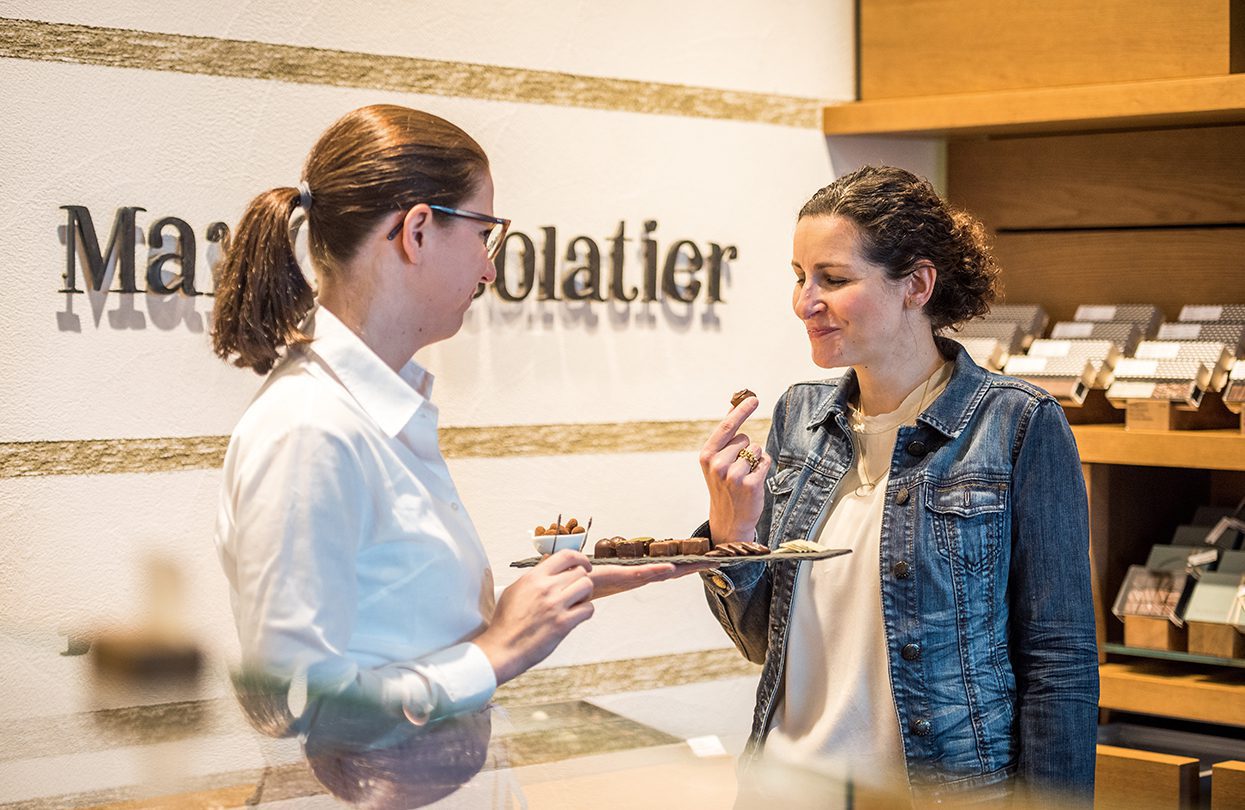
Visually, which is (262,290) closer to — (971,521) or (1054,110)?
(971,521)

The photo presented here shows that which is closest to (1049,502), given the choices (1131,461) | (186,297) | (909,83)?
(1131,461)

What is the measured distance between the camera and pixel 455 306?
1613 mm

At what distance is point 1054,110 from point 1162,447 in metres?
0.88

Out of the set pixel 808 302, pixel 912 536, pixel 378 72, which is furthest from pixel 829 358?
pixel 378 72

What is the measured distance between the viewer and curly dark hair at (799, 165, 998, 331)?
2.26 m

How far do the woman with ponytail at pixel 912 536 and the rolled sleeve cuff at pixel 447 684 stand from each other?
2.37 feet

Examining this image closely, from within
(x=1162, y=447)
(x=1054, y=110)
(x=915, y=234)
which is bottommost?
(x=1162, y=447)

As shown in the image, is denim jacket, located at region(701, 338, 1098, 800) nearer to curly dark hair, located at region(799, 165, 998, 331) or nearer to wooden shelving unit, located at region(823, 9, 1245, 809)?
curly dark hair, located at region(799, 165, 998, 331)

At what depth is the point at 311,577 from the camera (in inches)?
52.5

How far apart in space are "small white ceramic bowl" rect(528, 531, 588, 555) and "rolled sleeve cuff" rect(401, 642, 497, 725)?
0.55 meters

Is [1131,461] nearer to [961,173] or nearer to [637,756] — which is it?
[961,173]

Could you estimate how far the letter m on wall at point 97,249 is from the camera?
9.12 ft

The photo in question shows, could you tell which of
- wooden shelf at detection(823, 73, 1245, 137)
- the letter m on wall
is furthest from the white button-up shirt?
wooden shelf at detection(823, 73, 1245, 137)

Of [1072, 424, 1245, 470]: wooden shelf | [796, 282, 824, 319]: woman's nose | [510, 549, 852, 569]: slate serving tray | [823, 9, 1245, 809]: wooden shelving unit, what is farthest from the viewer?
Answer: [823, 9, 1245, 809]: wooden shelving unit
